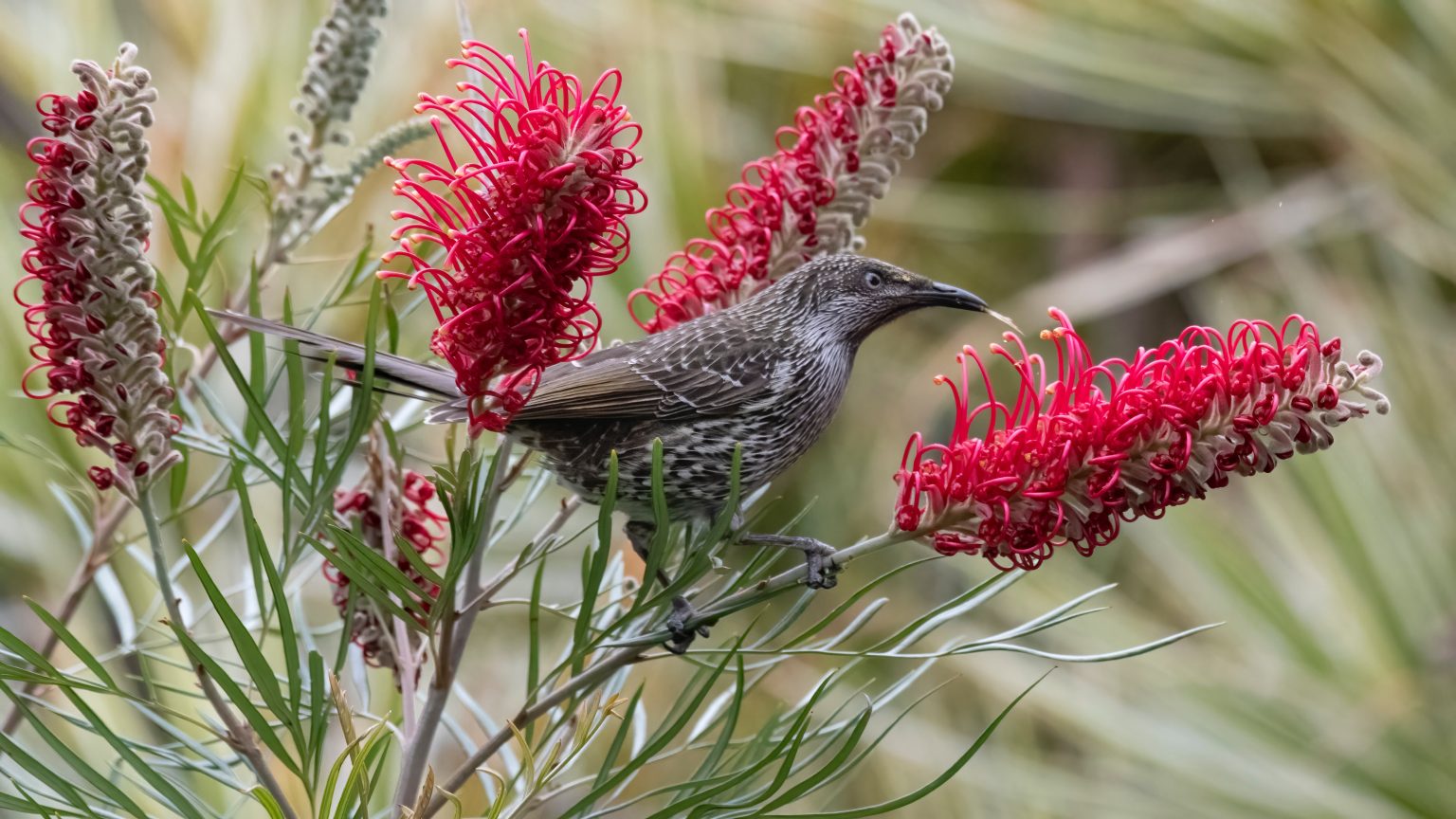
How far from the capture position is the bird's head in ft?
4.86

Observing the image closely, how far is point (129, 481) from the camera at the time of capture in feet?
2.89

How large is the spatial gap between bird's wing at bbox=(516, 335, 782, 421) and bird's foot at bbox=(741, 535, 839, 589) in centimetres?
26

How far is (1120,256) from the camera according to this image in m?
2.95

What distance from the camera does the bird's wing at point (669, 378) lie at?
1350 mm

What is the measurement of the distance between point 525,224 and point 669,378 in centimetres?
53

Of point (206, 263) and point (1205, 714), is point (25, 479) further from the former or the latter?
point (1205, 714)

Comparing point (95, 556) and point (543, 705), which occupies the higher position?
point (95, 556)

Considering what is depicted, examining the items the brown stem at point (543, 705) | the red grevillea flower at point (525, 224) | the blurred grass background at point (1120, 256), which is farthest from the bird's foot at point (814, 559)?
the blurred grass background at point (1120, 256)

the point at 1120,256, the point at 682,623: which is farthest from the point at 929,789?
the point at 1120,256

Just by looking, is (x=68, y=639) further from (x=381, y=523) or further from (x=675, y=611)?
(x=675, y=611)

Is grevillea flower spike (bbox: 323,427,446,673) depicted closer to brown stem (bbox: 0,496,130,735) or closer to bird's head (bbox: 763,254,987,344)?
brown stem (bbox: 0,496,130,735)

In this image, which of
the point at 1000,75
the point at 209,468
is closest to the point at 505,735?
the point at 209,468

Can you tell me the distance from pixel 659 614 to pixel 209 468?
64.7 inches

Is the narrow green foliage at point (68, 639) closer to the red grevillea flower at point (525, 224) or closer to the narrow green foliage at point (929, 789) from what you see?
the red grevillea flower at point (525, 224)
